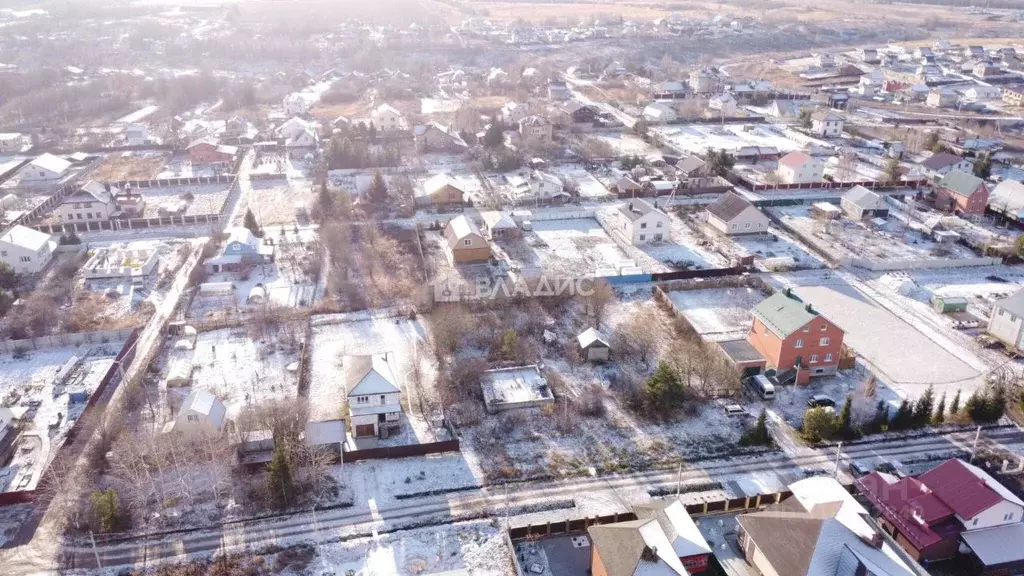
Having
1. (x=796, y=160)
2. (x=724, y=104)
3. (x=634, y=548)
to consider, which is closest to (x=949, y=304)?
(x=796, y=160)

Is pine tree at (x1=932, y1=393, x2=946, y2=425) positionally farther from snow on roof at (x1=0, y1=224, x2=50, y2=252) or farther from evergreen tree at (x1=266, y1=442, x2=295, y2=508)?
snow on roof at (x1=0, y1=224, x2=50, y2=252)

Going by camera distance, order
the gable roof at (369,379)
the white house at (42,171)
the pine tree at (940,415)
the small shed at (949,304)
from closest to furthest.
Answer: the gable roof at (369,379)
the pine tree at (940,415)
the small shed at (949,304)
the white house at (42,171)

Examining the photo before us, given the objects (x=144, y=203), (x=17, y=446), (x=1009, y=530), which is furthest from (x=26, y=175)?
(x=1009, y=530)

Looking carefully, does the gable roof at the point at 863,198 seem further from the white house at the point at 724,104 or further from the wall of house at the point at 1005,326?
the white house at the point at 724,104

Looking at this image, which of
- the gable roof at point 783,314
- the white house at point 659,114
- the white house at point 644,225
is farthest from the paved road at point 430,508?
the white house at point 659,114

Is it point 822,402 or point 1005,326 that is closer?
point 822,402

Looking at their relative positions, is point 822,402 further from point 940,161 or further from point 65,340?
point 940,161
